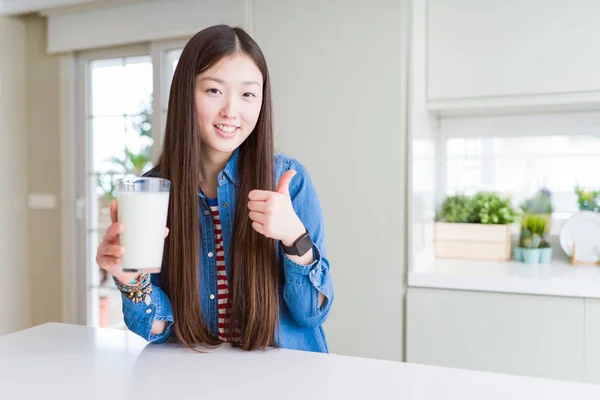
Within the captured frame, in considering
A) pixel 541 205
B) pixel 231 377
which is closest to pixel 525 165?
pixel 541 205

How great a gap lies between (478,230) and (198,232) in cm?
171

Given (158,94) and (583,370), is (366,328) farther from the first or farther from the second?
(158,94)

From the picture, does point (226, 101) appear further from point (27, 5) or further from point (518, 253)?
point (27, 5)

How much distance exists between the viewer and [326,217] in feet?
7.51

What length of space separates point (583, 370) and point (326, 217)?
3.52ft

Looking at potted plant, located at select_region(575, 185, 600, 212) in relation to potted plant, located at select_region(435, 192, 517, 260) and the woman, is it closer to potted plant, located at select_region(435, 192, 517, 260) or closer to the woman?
potted plant, located at select_region(435, 192, 517, 260)

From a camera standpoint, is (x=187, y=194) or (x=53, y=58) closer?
(x=187, y=194)

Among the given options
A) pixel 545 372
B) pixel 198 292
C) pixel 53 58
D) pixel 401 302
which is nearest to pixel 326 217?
pixel 401 302

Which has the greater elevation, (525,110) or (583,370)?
(525,110)

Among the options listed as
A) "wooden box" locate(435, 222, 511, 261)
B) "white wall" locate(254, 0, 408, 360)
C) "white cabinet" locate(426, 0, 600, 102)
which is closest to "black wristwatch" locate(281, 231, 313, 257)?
"white wall" locate(254, 0, 408, 360)

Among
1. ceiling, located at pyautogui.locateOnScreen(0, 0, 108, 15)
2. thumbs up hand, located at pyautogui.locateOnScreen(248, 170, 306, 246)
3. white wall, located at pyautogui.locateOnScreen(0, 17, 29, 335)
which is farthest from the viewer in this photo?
white wall, located at pyautogui.locateOnScreen(0, 17, 29, 335)

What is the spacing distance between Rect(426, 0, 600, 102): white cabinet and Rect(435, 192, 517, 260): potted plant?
0.54 m

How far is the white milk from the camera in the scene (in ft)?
3.14

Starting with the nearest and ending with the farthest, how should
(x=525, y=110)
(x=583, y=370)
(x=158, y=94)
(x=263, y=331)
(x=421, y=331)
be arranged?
(x=263, y=331)
(x=583, y=370)
(x=421, y=331)
(x=525, y=110)
(x=158, y=94)
